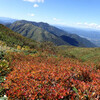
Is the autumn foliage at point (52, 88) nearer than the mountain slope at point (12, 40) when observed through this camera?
Yes

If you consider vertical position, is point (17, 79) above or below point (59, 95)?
below

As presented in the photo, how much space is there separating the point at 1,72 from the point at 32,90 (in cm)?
391

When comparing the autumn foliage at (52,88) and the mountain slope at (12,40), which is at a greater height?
the autumn foliage at (52,88)

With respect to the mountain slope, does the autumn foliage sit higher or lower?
higher

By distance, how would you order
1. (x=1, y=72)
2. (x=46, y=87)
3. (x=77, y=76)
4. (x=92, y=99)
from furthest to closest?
(x=1, y=72), (x=77, y=76), (x=46, y=87), (x=92, y=99)

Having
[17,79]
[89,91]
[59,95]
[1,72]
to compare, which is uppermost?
[89,91]

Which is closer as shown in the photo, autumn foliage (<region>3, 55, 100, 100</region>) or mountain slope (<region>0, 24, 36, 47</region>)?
autumn foliage (<region>3, 55, 100, 100</region>)

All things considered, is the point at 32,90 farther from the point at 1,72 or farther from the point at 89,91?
the point at 1,72

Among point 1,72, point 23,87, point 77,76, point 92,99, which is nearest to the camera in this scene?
point 92,99

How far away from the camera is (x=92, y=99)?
4492 millimetres

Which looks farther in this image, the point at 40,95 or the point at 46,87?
the point at 46,87

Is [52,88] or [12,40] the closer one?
[52,88]

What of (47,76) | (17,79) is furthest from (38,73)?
(17,79)

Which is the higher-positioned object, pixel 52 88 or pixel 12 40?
pixel 52 88
